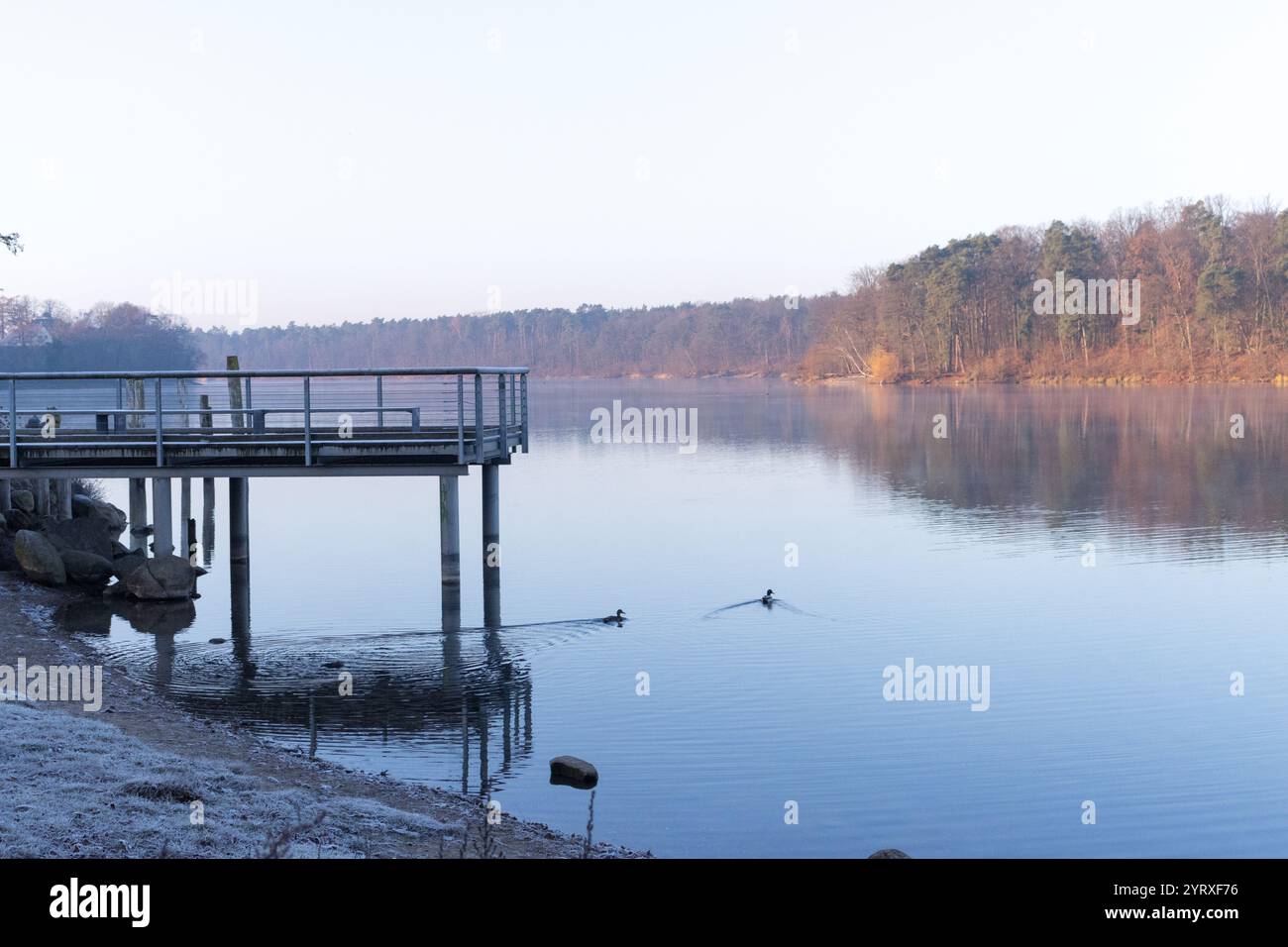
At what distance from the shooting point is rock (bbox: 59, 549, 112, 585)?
22281mm

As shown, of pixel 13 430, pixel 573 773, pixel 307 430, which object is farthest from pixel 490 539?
pixel 573 773

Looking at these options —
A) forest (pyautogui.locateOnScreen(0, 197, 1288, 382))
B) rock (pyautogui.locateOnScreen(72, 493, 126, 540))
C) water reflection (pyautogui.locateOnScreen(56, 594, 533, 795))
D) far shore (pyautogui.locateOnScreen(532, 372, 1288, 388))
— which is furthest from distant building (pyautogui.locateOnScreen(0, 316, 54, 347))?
water reflection (pyautogui.locateOnScreen(56, 594, 533, 795))

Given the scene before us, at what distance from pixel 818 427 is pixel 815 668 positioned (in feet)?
161

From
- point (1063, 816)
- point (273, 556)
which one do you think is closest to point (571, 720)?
point (1063, 816)

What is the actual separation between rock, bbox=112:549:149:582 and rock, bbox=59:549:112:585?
196mm

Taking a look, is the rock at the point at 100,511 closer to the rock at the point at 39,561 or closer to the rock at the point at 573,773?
the rock at the point at 39,561

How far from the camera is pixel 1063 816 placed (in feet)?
39.0

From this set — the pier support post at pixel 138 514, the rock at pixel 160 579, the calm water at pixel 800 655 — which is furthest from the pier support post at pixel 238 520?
the rock at pixel 160 579

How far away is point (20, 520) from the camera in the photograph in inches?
1007

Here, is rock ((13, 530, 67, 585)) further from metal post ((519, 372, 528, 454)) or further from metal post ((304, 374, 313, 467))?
metal post ((519, 372, 528, 454))

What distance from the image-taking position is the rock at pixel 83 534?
78.0 feet

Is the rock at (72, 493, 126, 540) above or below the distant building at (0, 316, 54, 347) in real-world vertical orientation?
below

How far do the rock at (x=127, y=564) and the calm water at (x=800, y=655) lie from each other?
4.42 feet
